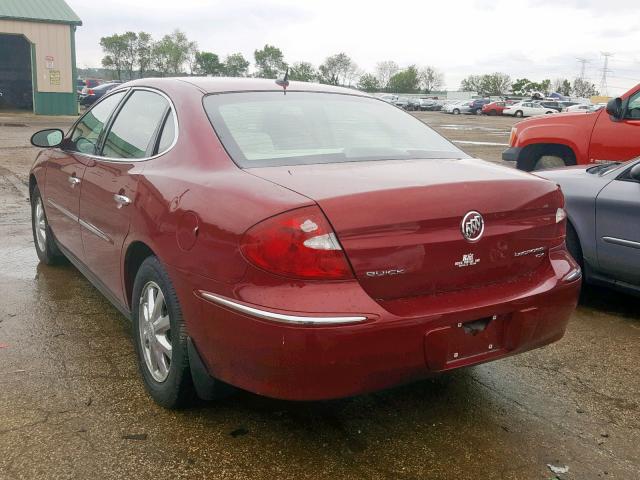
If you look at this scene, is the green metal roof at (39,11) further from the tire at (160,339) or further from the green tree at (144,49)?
the green tree at (144,49)

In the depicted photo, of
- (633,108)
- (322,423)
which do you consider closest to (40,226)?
(322,423)

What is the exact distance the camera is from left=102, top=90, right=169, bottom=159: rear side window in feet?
11.0

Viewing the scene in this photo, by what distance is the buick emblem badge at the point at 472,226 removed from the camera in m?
2.53

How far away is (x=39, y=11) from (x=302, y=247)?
2805 centimetres

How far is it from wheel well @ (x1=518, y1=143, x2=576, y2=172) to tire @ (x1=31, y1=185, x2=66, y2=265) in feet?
19.0

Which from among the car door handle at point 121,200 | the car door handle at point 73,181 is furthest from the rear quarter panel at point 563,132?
the car door handle at point 121,200

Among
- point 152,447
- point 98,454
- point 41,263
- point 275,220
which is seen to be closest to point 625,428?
point 275,220

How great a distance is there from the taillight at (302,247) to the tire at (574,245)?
3.02 m

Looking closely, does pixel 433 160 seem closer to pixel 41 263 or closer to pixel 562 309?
pixel 562 309

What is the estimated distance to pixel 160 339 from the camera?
299cm

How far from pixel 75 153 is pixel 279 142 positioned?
6.05ft

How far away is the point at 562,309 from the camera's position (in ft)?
9.39

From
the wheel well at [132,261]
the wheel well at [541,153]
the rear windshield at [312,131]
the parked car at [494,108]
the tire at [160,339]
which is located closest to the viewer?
the tire at [160,339]

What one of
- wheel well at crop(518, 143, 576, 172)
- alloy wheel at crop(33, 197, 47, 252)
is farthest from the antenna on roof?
wheel well at crop(518, 143, 576, 172)
